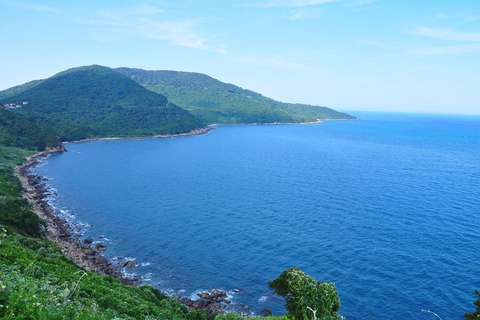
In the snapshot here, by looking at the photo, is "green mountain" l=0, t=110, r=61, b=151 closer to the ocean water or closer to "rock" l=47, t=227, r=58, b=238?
the ocean water

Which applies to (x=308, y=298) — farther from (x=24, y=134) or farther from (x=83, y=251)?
(x=24, y=134)

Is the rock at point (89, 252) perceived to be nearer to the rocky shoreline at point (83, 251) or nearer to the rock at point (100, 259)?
the rocky shoreline at point (83, 251)

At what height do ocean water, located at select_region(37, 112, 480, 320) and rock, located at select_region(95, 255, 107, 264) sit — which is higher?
ocean water, located at select_region(37, 112, 480, 320)

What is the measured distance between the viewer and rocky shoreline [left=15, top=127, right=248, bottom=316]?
1539 inches

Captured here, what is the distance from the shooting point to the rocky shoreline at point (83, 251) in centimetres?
3909

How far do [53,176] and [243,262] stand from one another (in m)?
82.5

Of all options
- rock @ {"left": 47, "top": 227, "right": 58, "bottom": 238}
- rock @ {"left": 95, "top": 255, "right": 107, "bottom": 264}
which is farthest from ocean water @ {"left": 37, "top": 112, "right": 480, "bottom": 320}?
rock @ {"left": 47, "top": 227, "right": 58, "bottom": 238}

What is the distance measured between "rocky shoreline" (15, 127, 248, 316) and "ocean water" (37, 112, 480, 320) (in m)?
2.19

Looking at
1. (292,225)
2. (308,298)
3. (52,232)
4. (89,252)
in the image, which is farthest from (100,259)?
(292,225)

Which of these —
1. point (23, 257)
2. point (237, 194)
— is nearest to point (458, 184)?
point (237, 194)

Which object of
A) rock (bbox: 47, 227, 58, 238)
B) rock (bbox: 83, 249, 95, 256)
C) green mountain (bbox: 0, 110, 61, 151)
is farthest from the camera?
green mountain (bbox: 0, 110, 61, 151)

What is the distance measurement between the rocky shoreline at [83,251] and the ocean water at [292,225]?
2194 millimetres

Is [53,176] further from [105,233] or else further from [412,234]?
[412,234]

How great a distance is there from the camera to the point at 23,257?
28.0 metres
